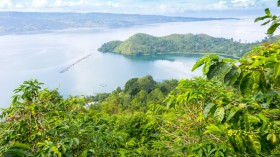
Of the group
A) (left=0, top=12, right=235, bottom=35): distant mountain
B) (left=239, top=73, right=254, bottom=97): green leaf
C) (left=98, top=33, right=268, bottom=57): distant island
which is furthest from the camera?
(left=0, top=12, right=235, bottom=35): distant mountain

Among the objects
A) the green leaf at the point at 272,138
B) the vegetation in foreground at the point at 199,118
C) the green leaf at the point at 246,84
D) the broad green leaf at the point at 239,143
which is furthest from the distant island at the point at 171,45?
the green leaf at the point at 246,84

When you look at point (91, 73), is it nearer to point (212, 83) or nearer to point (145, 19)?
point (212, 83)

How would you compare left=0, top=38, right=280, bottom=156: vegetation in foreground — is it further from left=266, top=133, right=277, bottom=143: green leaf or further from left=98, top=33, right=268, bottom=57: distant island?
left=98, top=33, right=268, bottom=57: distant island

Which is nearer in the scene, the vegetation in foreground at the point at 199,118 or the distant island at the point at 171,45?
the vegetation in foreground at the point at 199,118

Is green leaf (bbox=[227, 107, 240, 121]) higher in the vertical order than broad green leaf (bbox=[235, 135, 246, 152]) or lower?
higher

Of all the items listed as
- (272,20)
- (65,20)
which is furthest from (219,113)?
(65,20)

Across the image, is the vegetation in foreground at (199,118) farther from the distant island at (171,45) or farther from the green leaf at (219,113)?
the distant island at (171,45)

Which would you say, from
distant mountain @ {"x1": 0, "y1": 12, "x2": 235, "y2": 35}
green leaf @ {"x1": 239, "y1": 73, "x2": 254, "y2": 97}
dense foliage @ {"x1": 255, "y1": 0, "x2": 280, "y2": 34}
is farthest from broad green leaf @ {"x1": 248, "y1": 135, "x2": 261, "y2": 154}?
distant mountain @ {"x1": 0, "y1": 12, "x2": 235, "y2": 35}
